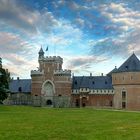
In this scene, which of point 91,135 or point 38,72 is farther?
point 38,72

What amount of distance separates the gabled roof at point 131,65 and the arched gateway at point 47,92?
16110 millimetres

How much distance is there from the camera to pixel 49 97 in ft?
290

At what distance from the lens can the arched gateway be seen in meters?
88.1

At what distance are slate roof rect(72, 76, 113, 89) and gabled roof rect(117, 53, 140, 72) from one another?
565 cm

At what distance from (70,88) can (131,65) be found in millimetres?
14746

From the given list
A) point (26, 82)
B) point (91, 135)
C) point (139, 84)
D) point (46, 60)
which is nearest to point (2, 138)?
point (91, 135)

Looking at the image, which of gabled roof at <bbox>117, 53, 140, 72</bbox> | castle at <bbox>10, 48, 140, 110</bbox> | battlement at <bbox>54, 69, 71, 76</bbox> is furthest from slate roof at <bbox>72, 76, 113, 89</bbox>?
gabled roof at <bbox>117, 53, 140, 72</bbox>

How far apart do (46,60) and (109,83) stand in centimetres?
1541

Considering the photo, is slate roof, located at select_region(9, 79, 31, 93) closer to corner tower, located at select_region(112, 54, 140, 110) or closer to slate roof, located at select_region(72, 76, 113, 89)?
slate roof, located at select_region(72, 76, 113, 89)

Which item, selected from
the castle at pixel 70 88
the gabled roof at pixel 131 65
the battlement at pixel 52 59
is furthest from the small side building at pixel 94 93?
the battlement at pixel 52 59

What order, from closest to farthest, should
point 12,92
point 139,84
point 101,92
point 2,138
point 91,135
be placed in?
point 2,138 → point 91,135 → point 139,84 → point 101,92 → point 12,92

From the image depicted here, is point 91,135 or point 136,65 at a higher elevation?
point 136,65

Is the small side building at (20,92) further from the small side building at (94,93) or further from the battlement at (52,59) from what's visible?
the small side building at (94,93)

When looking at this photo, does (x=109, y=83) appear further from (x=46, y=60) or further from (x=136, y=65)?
(x=46, y=60)
